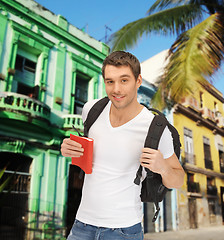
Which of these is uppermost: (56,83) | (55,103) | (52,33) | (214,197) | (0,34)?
(52,33)

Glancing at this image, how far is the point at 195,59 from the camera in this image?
218 inches

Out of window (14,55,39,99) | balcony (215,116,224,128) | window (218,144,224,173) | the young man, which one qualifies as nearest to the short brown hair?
the young man

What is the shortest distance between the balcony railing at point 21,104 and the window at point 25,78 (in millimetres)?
792

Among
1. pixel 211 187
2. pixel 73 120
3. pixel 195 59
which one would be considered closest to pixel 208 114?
pixel 211 187

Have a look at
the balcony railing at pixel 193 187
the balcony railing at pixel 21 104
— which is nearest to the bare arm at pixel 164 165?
the balcony railing at pixel 21 104

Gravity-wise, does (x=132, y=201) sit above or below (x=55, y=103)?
below

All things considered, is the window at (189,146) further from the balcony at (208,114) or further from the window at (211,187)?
the window at (211,187)

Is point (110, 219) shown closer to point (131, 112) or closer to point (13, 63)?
point (131, 112)

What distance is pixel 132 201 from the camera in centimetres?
170

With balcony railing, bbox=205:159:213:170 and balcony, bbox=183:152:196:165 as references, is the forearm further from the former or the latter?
balcony railing, bbox=205:159:213:170

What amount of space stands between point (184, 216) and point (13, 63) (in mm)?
12794

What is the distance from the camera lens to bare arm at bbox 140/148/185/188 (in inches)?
60.6

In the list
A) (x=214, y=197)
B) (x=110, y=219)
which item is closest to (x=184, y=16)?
(x=110, y=219)

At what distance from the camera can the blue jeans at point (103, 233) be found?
1606mm
